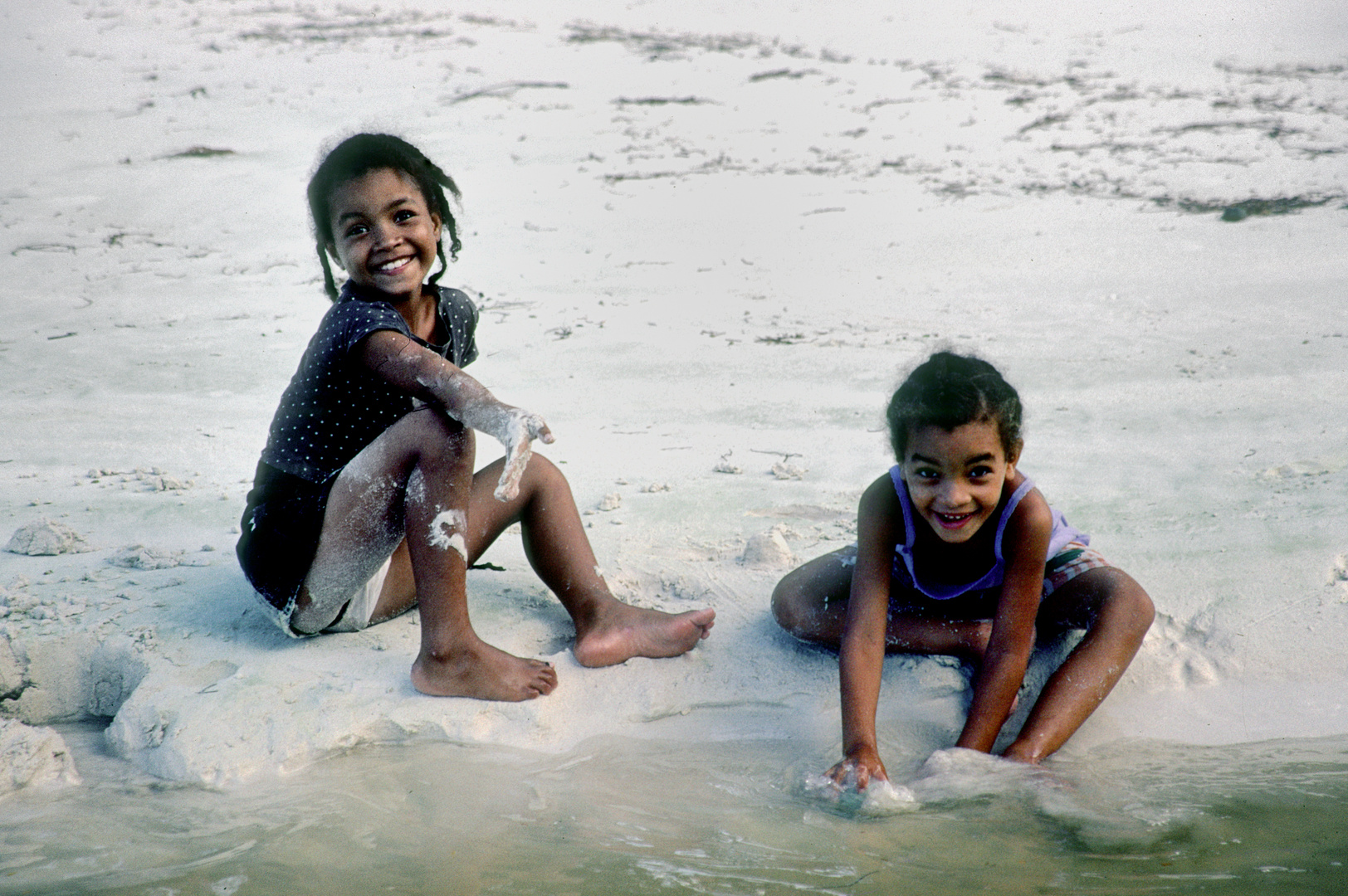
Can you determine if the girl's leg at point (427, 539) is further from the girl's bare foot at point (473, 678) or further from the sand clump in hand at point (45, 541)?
the sand clump in hand at point (45, 541)

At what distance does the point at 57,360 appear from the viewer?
4566 millimetres

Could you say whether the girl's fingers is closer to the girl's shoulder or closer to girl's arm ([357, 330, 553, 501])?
girl's arm ([357, 330, 553, 501])

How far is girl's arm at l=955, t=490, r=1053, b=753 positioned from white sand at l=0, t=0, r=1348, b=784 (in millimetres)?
120

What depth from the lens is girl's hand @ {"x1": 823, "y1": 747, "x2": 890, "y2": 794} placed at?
196 cm

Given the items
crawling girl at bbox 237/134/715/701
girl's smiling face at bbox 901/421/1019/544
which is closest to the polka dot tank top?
crawling girl at bbox 237/134/715/701

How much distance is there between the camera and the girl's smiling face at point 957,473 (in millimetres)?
2086

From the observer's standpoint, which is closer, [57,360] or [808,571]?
[808,571]

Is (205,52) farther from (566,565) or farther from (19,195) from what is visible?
(566,565)

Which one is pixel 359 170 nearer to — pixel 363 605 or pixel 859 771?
pixel 363 605

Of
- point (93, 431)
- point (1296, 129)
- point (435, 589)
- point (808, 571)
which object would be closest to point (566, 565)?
point (435, 589)

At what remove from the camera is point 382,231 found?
7.69 ft

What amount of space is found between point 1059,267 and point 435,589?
3997mm

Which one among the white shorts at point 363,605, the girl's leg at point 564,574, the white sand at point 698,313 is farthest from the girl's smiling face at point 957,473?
the white shorts at point 363,605

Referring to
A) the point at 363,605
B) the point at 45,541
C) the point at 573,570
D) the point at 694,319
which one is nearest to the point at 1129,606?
the point at 573,570
